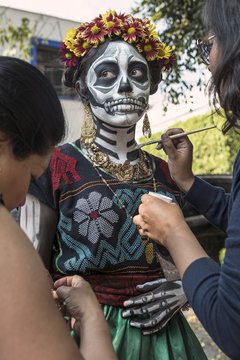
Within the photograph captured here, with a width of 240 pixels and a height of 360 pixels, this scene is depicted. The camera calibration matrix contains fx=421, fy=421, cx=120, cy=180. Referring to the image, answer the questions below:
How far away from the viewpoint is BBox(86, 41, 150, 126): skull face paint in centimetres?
190

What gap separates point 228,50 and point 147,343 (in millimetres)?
1128

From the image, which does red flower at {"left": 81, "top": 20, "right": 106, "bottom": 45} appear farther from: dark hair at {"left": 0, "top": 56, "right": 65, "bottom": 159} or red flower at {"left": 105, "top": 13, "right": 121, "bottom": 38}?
dark hair at {"left": 0, "top": 56, "right": 65, "bottom": 159}

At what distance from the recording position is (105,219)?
1.69 meters

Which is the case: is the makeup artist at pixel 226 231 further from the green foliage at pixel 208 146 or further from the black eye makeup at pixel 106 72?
the green foliage at pixel 208 146

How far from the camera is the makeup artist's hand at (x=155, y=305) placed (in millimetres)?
1639

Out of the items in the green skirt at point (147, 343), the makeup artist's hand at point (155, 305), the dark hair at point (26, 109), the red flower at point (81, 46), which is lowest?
the green skirt at point (147, 343)

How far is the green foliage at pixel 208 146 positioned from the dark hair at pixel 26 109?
2.98 feet

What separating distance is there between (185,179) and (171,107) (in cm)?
76

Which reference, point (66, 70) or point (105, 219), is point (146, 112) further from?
point (105, 219)

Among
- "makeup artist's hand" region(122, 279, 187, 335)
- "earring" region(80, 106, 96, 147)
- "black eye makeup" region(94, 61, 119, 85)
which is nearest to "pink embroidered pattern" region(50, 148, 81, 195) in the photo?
"earring" region(80, 106, 96, 147)

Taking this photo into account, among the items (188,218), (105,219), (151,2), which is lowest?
(188,218)

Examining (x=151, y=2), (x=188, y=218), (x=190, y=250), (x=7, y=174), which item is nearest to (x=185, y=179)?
(x=190, y=250)

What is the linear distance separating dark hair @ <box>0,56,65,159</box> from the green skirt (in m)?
0.84

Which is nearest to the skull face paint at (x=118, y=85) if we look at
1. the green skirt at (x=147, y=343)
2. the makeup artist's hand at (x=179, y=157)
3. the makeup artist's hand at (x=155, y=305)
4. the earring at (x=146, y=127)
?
the earring at (x=146, y=127)
